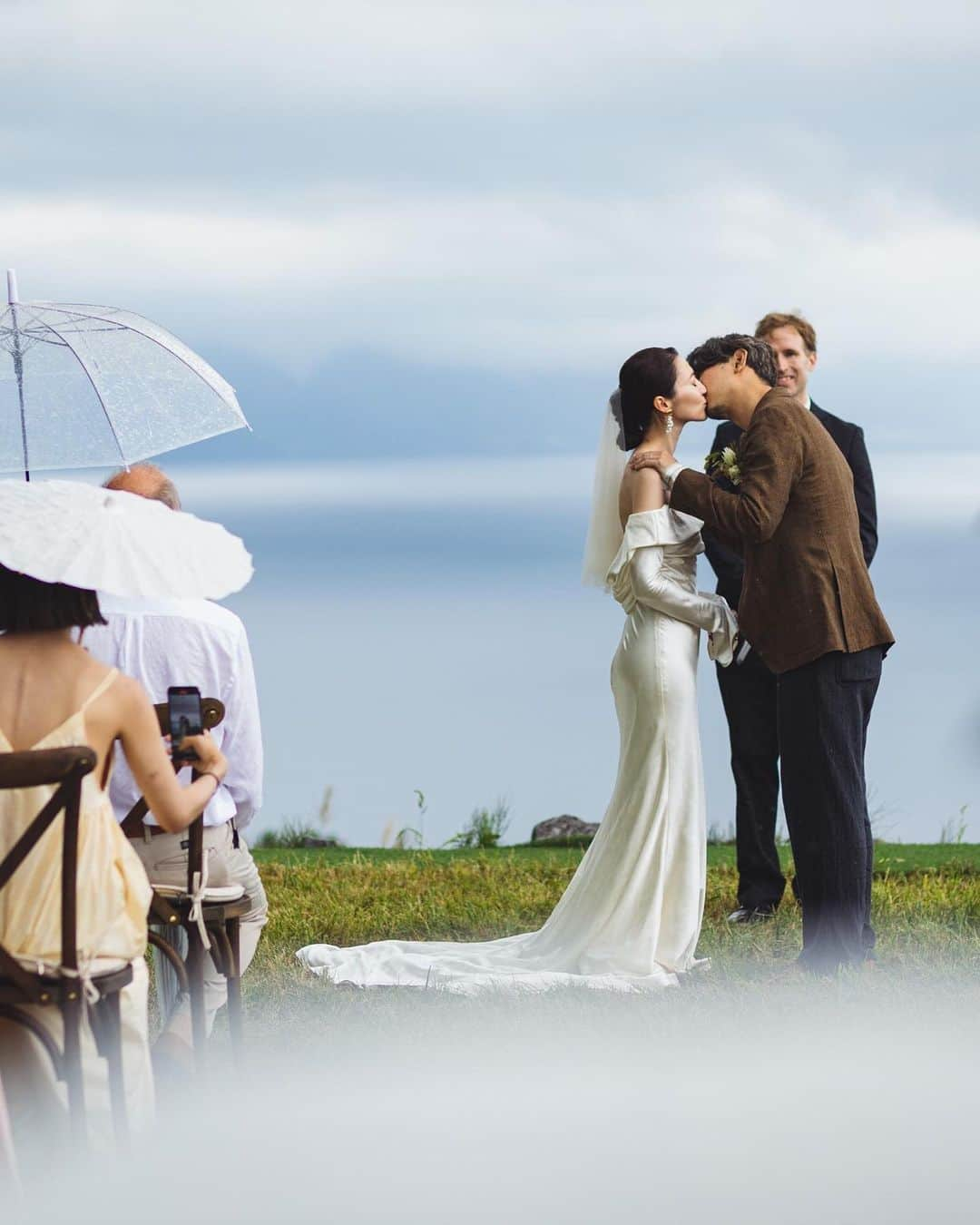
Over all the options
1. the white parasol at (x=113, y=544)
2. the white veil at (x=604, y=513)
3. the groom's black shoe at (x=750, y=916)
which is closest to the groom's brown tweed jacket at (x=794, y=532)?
the white veil at (x=604, y=513)

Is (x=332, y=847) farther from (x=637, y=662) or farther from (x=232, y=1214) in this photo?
(x=232, y=1214)

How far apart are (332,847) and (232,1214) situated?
7945 millimetres

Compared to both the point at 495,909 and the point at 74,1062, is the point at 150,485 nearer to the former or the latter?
the point at 74,1062

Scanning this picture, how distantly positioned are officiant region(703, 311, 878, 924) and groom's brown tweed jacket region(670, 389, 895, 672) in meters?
1.29

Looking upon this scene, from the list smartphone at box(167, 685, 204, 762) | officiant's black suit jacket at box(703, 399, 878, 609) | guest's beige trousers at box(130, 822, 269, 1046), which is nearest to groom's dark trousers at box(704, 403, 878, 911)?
officiant's black suit jacket at box(703, 399, 878, 609)

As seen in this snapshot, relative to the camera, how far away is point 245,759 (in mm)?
4883

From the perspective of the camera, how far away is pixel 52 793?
11.5 ft

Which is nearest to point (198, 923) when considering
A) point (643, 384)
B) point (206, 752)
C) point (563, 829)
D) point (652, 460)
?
point (206, 752)

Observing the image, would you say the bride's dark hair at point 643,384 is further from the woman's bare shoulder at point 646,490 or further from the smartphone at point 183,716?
the smartphone at point 183,716

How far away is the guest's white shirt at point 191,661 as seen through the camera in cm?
470

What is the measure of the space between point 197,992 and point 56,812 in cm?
127

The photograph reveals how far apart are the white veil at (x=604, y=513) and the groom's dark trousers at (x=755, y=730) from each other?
39.0 inches

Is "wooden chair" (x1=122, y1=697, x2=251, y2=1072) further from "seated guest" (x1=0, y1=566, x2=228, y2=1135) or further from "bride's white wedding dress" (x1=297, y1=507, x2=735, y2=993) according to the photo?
"bride's white wedding dress" (x1=297, y1=507, x2=735, y2=993)

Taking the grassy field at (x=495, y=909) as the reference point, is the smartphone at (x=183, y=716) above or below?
above
